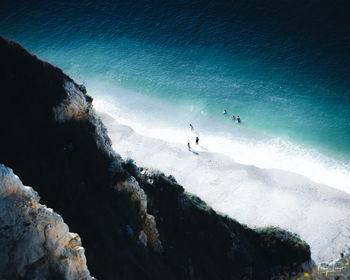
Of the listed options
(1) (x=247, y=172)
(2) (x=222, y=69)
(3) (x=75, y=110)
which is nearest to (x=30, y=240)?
(3) (x=75, y=110)

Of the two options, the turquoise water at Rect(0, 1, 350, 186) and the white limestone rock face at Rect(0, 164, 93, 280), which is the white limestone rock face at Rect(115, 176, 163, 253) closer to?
the white limestone rock face at Rect(0, 164, 93, 280)

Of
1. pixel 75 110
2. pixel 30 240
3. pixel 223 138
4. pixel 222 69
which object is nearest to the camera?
pixel 30 240

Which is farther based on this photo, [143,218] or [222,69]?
[222,69]

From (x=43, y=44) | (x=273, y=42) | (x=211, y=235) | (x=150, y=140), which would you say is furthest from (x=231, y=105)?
(x=43, y=44)

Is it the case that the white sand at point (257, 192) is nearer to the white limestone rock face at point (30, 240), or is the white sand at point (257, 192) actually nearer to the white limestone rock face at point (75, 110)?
the white limestone rock face at point (75, 110)

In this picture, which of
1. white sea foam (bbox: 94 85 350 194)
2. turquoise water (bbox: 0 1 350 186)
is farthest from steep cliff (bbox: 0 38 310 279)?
turquoise water (bbox: 0 1 350 186)

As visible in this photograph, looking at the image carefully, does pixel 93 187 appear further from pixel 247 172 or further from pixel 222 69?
pixel 222 69

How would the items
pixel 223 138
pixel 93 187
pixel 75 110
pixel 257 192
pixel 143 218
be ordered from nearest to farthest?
1. pixel 93 187
2. pixel 75 110
3. pixel 143 218
4. pixel 257 192
5. pixel 223 138
